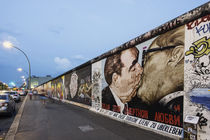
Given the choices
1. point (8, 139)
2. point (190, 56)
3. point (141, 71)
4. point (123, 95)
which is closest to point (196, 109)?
point (190, 56)

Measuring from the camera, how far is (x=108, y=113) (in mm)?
9102

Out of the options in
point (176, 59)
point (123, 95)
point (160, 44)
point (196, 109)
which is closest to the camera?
point (196, 109)

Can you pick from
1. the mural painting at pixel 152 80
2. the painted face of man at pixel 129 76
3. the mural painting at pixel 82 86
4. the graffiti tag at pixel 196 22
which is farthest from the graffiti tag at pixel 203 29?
the mural painting at pixel 82 86

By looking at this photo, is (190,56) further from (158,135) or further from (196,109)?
(158,135)

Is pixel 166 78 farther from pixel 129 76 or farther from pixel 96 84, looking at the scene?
pixel 96 84

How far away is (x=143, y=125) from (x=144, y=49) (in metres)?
3.57

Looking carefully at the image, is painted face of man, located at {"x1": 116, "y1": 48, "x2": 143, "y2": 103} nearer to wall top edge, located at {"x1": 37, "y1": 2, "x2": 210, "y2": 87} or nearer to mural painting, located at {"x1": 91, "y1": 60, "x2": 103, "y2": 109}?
wall top edge, located at {"x1": 37, "y1": 2, "x2": 210, "y2": 87}

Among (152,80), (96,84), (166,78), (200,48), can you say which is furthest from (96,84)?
(200,48)

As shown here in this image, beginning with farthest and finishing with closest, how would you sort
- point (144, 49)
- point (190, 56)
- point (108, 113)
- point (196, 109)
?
point (108, 113) < point (144, 49) < point (190, 56) < point (196, 109)

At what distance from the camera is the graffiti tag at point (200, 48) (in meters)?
4.27

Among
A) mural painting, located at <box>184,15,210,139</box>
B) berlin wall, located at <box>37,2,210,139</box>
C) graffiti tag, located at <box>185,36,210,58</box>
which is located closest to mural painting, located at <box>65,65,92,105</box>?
berlin wall, located at <box>37,2,210,139</box>

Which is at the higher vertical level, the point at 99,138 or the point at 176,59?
the point at 176,59

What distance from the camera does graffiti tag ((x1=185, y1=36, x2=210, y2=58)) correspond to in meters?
4.27

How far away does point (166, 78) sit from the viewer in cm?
560
